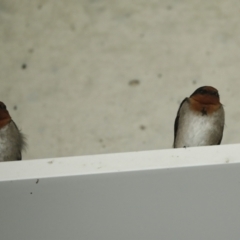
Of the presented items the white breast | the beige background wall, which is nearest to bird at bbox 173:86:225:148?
the white breast

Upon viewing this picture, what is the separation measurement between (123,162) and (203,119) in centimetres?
56

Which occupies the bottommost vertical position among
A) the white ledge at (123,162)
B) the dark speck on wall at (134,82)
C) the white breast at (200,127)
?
the white breast at (200,127)

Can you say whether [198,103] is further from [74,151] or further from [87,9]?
[87,9]

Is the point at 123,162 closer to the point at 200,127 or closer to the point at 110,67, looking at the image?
the point at 200,127

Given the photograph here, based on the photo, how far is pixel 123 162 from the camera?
893 mm

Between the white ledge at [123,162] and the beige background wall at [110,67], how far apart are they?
78cm

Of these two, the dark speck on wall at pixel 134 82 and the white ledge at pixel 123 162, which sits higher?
the white ledge at pixel 123 162

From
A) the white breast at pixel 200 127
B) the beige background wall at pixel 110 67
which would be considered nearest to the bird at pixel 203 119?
the white breast at pixel 200 127

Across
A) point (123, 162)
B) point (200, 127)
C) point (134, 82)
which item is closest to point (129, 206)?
point (123, 162)

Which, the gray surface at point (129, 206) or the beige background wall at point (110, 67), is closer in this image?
the gray surface at point (129, 206)

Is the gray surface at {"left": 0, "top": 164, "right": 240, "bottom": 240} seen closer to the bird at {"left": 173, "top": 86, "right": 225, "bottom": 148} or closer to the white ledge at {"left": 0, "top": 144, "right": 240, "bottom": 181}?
the white ledge at {"left": 0, "top": 144, "right": 240, "bottom": 181}

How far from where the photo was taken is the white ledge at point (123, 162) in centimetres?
88

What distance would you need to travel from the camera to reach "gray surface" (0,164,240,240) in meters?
0.89

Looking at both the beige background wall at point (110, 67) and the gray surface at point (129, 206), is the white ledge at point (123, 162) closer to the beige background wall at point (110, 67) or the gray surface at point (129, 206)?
the gray surface at point (129, 206)
